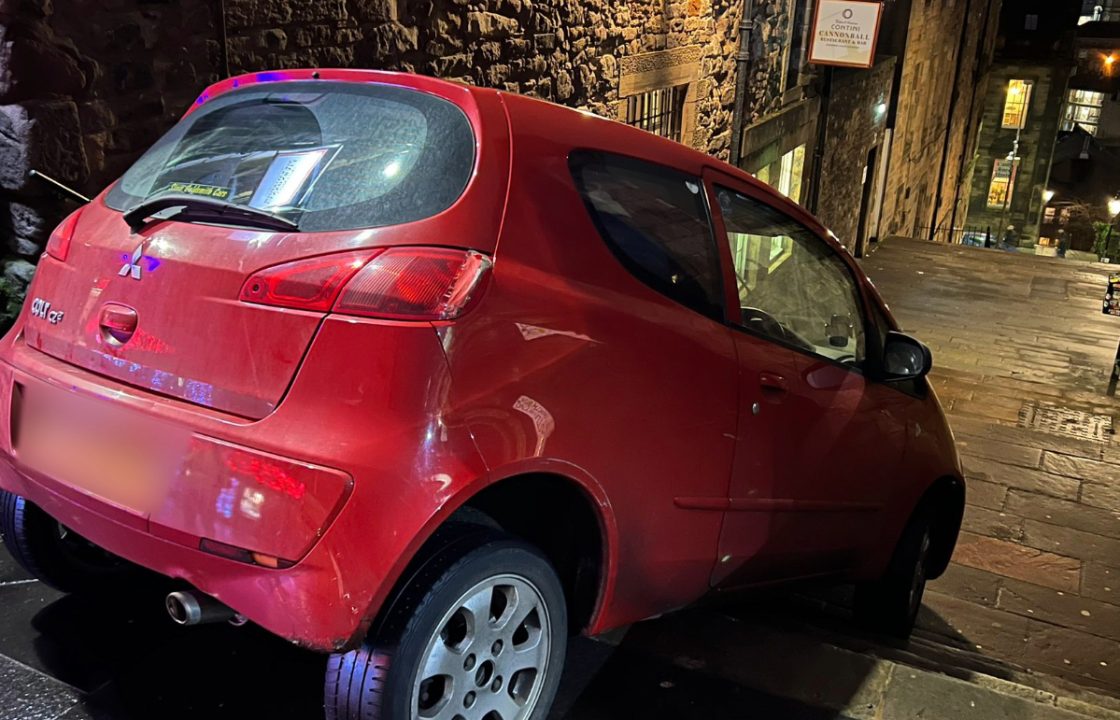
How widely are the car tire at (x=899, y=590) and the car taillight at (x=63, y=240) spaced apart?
3479 millimetres

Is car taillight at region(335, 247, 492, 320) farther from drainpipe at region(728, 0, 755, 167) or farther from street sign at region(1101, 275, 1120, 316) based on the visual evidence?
→ street sign at region(1101, 275, 1120, 316)

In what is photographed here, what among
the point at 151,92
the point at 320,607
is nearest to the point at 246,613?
the point at 320,607

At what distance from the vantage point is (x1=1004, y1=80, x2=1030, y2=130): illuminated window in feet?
133

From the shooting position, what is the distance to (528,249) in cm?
215

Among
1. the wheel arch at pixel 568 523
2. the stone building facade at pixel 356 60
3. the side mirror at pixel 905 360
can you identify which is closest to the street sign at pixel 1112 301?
the stone building facade at pixel 356 60

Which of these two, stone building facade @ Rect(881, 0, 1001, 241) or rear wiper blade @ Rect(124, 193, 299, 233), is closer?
rear wiper blade @ Rect(124, 193, 299, 233)

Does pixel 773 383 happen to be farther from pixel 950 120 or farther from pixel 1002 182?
pixel 1002 182

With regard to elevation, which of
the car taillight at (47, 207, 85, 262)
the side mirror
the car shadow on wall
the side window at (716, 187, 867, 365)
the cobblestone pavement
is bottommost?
the cobblestone pavement

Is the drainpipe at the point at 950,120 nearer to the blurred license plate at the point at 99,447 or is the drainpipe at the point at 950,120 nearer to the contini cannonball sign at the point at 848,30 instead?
the contini cannonball sign at the point at 848,30

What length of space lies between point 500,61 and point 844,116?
11650 mm

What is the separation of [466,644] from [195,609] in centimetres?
59

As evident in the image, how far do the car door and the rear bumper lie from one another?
1.17 meters

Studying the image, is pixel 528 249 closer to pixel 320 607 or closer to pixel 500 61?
pixel 320 607

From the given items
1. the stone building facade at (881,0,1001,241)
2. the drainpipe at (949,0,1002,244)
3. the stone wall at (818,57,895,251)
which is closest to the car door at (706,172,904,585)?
the stone wall at (818,57,895,251)
